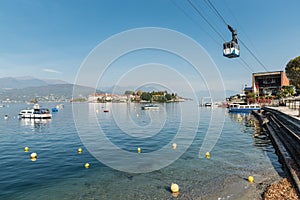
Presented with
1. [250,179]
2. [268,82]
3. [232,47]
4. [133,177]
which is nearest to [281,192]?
[250,179]

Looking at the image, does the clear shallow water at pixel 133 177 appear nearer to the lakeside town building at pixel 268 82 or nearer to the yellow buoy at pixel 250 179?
the yellow buoy at pixel 250 179

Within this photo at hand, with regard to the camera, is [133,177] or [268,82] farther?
[268,82]

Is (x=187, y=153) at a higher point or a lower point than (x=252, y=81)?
lower

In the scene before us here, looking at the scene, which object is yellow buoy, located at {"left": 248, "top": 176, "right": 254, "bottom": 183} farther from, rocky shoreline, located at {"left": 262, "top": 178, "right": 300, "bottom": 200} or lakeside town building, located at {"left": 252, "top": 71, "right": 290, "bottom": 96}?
lakeside town building, located at {"left": 252, "top": 71, "right": 290, "bottom": 96}

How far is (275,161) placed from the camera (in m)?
16.6

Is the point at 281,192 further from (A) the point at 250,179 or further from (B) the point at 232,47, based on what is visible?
(B) the point at 232,47

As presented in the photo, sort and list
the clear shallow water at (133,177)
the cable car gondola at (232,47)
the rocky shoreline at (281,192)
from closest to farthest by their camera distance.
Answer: the rocky shoreline at (281,192) → the clear shallow water at (133,177) → the cable car gondola at (232,47)

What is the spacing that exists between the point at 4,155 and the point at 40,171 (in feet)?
27.4

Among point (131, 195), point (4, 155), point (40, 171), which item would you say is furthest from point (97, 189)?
point (4, 155)

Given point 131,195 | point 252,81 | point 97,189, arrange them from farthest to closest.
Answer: point 252,81 < point 97,189 < point 131,195

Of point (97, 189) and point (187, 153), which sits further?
point (187, 153)

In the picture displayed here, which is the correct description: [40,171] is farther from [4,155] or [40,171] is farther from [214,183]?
[214,183]

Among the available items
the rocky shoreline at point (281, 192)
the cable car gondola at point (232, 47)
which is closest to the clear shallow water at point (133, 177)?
the rocky shoreline at point (281, 192)

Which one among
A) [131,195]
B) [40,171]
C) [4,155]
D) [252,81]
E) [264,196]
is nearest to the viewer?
[264,196]
